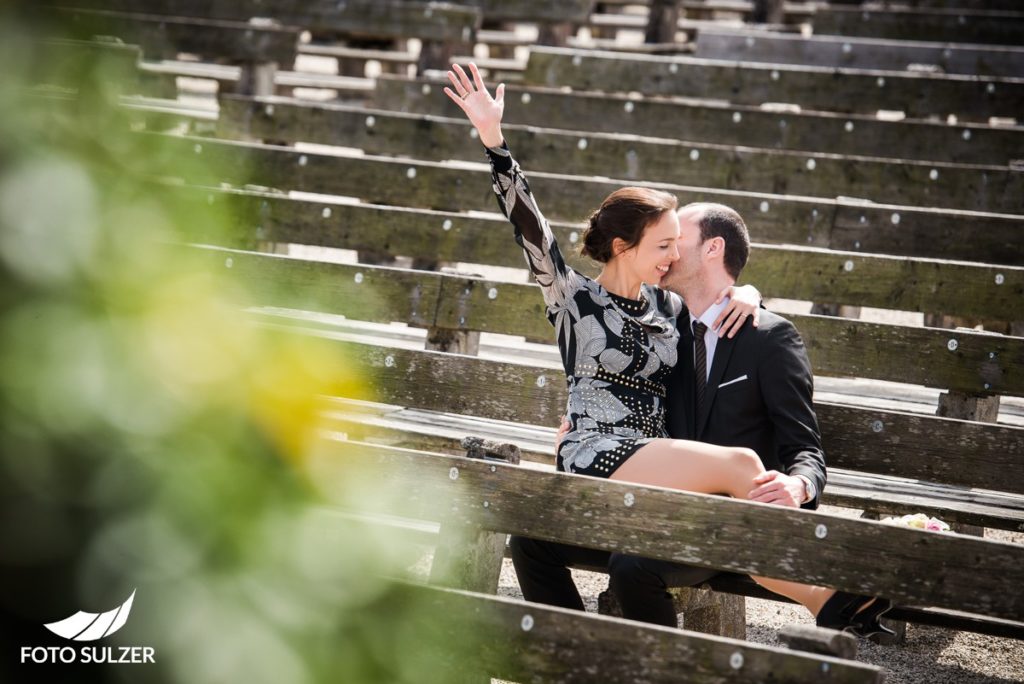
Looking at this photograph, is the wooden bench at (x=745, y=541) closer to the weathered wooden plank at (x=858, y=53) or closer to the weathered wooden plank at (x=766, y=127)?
the weathered wooden plank at (x=766, y=127)

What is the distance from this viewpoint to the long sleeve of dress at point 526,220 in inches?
127

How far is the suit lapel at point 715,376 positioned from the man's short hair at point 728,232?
0.28 m

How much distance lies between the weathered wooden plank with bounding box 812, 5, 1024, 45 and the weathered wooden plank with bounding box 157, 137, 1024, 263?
3837 millimetres

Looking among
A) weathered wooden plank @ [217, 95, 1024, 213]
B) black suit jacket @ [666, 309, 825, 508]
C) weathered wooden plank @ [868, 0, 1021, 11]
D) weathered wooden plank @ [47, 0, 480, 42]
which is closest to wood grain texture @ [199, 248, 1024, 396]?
black suit jacket @ [666, 309, 825, 508]

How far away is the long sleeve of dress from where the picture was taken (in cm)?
323

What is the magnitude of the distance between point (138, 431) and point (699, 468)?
241cm

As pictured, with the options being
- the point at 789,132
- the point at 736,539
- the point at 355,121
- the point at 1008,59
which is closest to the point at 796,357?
the point at 736,539

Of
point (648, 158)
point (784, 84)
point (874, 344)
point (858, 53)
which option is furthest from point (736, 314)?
point (858, 53)

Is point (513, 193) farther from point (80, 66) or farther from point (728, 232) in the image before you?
point (80, 66)

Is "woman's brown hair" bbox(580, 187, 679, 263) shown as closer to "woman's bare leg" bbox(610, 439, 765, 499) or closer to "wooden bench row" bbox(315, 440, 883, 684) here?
"woman's bare leg" bbox(610, 439, 765, 499)

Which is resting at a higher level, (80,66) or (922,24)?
(922,24)

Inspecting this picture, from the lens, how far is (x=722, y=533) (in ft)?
8.16

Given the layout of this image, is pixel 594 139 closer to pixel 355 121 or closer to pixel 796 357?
pixel 355 121

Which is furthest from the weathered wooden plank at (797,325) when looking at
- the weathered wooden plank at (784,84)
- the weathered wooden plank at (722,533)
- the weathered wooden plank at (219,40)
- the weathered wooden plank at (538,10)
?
the weathered wooden plank at (538,10)
